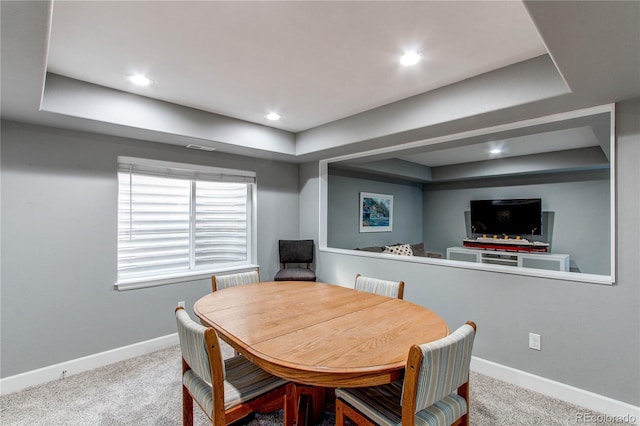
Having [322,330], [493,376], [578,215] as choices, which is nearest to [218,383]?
[322,330]

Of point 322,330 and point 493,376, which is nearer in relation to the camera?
point 322,330

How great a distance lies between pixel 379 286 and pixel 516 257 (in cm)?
404

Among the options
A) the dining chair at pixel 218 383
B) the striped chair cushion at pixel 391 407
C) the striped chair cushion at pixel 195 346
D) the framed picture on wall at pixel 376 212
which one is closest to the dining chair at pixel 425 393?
the striped chair cushion at pixel 391 407

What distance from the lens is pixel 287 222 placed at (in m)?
4.42

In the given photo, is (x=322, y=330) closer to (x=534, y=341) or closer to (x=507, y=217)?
(x=534, y=341)

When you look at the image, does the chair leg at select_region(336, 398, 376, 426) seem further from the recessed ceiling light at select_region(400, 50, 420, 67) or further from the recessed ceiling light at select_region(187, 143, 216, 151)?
the recessed ceiling light at select_region(187, 143, 216, 151)

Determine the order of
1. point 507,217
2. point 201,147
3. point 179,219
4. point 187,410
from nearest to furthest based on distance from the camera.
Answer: point 187,410, point 201,147, point 179,219, point 507,217

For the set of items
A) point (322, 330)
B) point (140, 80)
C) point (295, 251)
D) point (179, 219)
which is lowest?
point (322, 330)

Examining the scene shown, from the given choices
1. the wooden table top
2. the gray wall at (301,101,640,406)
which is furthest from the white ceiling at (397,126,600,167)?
the wooden table top

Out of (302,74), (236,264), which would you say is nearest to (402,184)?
(236,264)

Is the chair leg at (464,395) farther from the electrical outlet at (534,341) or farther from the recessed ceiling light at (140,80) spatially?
the recessed ceiling light at (140,80)

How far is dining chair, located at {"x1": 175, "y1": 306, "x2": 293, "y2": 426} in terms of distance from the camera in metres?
1.38

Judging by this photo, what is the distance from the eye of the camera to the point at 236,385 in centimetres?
160

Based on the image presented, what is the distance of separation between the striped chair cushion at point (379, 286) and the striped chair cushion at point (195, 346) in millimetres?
1476
